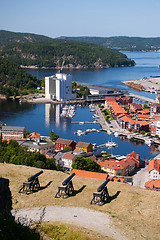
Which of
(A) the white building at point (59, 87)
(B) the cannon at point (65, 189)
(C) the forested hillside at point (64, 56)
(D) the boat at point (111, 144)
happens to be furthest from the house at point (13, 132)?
(C) the forested hillside at point (64, 56)

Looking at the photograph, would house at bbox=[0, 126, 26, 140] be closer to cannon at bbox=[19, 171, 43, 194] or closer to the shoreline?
cannon at bbox=[19, 171, 43, 194]

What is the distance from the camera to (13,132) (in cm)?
1524

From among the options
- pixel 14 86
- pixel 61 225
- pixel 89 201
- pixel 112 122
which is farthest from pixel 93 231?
pixel 14 86

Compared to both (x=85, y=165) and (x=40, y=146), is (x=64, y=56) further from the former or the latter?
(x=85, y=165)

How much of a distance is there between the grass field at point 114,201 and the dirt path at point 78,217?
129 millimetres

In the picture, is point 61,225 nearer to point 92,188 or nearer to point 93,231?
point 93,231

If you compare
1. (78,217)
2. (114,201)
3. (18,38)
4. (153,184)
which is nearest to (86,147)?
(153,184)

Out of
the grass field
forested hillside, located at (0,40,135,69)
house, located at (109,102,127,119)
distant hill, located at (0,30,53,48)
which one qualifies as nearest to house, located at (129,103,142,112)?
house, located at (109,102,127,119)

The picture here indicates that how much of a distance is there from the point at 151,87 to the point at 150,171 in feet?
88.9

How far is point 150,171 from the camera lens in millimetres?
10625

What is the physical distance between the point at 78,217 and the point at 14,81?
106 feet

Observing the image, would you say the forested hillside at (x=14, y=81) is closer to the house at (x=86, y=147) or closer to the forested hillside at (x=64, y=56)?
the house at (x=86, y=147)

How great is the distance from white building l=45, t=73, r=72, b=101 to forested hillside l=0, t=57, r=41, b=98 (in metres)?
4.13

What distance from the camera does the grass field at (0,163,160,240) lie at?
4164 mm
